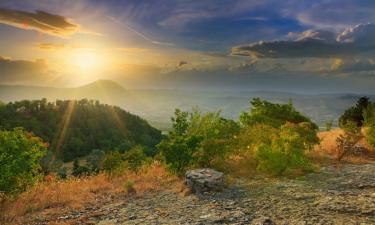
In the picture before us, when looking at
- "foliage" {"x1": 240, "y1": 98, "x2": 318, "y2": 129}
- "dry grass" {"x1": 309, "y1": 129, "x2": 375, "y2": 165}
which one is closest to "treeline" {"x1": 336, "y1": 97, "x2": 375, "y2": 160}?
"dry grass" {"x1": 309, "y1": 129, "x2": 375, "y2": 165}

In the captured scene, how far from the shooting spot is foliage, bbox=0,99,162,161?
153750mm

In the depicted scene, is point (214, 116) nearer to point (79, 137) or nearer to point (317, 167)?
point (317, 167)

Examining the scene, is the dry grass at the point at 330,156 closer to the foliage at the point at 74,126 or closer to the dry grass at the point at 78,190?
the dry grass at the point at 78,190

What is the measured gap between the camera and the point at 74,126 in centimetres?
17550

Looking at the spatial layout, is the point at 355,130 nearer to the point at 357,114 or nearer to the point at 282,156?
the point at 357,114

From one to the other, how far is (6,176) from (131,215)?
575 cm

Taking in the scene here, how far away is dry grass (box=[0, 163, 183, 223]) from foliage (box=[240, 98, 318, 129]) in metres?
12.3

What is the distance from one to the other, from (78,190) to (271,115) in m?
18.9

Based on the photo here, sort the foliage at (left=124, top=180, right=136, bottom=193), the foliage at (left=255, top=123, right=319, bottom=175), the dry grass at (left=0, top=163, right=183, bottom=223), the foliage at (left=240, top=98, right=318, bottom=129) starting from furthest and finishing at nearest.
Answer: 1. the foliage at (left=240, top=98, right=318, bottom=129)
2. the foliage at (left=255, top=123, right=319, bottom=175)
3. the foliage at (left=124, top=180, right=136, bottom=193)
4. the dry grass at (left=0, top=163, right=183, bottom=223)

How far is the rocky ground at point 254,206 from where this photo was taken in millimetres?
11188

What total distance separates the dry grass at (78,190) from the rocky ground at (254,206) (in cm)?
95

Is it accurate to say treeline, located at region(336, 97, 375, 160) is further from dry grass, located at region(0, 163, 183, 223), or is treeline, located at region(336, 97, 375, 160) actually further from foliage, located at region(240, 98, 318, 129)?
dry grass, located at region(0, 163, 183, 223)

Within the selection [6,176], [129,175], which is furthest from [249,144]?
Answer: [6,176]

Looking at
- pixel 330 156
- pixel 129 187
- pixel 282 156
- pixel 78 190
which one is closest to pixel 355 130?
pixel 330 156
